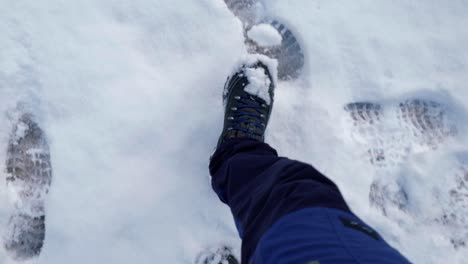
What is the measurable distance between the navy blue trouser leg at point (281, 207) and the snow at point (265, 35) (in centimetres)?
40

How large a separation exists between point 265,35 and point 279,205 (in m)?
0.68

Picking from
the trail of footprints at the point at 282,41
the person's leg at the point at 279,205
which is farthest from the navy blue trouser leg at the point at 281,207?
the trail of footprints at the point at 282,41

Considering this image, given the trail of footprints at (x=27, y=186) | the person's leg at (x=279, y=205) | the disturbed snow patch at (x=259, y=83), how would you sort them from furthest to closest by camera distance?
the disturbed snow patch at (x=259, y=83)
the trail of footprints at (x=27, y=186)
the person's leg at (x=279, y=205)

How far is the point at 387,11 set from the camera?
1.26 metres

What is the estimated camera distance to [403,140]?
1.23m

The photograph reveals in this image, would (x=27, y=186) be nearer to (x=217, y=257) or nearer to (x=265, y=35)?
(x=217, y=257)

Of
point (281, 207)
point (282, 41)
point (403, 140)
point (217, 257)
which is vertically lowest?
point (217, 257)

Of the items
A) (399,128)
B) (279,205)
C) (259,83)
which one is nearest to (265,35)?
(259,83)

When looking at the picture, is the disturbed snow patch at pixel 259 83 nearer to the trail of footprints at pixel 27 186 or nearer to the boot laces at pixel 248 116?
the boot laces at pixel 248 116

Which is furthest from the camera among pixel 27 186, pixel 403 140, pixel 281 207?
pixel 403 140

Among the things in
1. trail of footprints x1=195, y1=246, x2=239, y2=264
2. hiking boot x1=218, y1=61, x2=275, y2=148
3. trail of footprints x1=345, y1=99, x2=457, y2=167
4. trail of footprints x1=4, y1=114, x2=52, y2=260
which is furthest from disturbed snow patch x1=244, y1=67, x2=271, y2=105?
trail of footprints x1=4, y1=114, x2=52, y2=260

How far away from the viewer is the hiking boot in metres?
1.15

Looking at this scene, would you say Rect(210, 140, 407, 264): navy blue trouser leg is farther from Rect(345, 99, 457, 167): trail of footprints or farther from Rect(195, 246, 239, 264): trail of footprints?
Rect(345, 99, 457, 167): trail of footprints

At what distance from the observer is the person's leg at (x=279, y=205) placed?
0.64m
